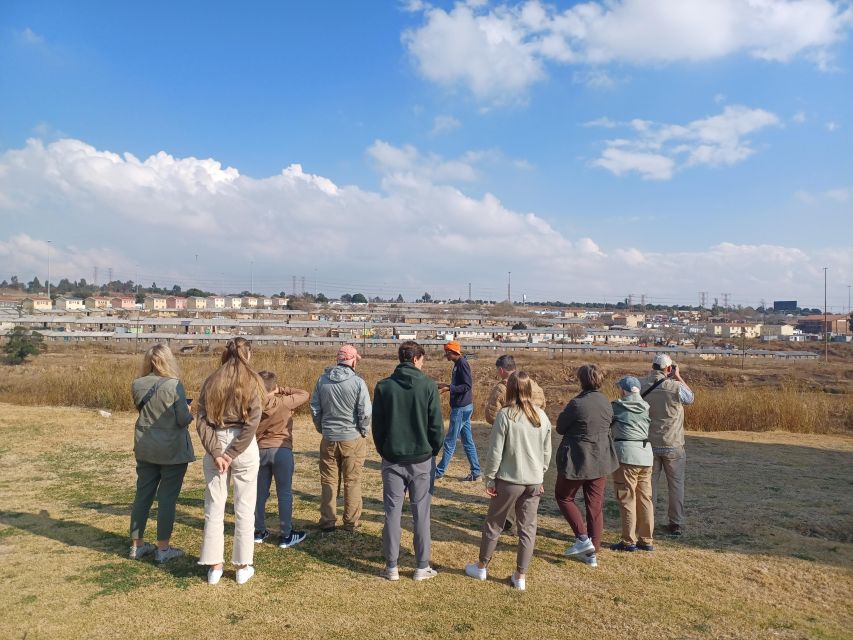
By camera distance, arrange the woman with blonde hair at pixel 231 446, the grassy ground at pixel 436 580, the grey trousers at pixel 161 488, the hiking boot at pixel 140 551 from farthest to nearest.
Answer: the hiking boot at pixel 140 551
the grey trousers at pixel 161 488
the woman with blonde hair at pixel 231 446
the grassy ground at pixel 436 580

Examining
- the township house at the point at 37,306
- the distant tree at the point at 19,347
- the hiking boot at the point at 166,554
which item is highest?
the township house at the point at 37,306

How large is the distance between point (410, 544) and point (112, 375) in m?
11.0

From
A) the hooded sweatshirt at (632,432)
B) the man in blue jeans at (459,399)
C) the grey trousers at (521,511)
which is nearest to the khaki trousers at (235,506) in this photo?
the grey trousers at (521,511)

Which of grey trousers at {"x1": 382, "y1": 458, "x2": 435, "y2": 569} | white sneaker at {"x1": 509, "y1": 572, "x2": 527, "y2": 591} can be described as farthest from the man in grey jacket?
white sneaker at {"x1": 509, "y1": 572, "x2": 527, "y2": 591}

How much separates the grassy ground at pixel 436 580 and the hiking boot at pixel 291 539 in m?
0.08

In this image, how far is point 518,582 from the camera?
428 centimetres

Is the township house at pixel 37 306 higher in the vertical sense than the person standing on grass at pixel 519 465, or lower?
higher

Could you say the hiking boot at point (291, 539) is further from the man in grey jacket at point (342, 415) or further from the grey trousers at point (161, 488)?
the grey trousers at point (161, 488)

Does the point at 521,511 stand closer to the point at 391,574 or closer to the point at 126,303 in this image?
the point at 391,574

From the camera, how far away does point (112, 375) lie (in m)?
13.6

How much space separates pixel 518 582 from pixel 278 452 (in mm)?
2178

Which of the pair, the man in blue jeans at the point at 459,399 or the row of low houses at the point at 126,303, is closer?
the man in blue jeans at the point at 459,399

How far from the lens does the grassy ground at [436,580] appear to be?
3.70 metres

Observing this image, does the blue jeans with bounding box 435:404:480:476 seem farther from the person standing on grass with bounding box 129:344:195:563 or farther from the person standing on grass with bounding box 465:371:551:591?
the person standing on grass with bounding box 129:344:195:563
